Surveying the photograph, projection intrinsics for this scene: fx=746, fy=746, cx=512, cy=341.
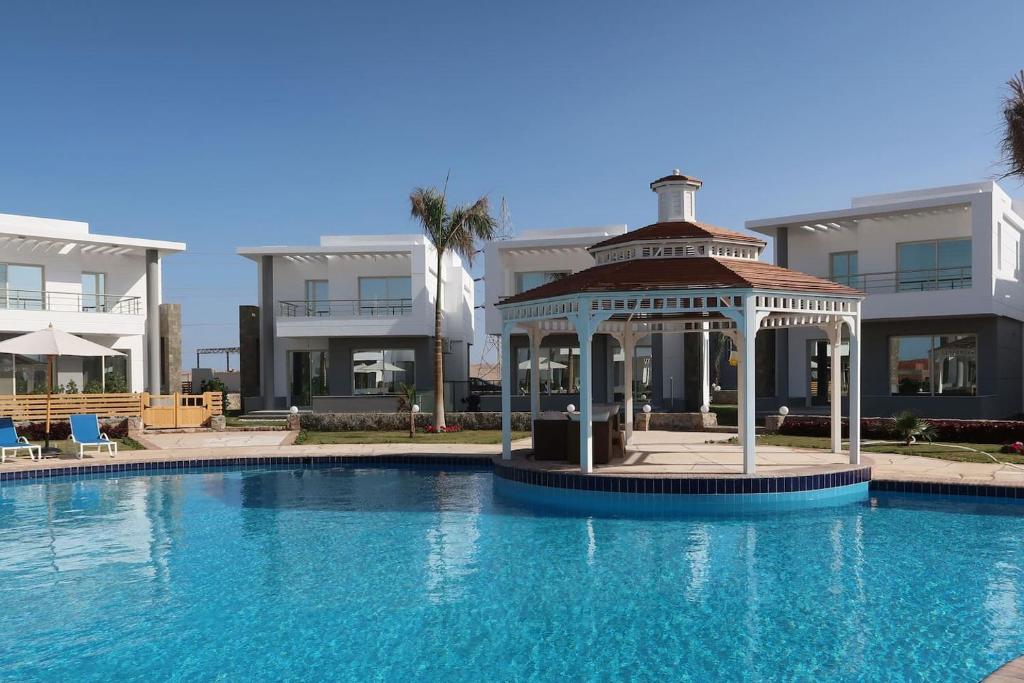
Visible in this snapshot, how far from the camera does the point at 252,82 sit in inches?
941

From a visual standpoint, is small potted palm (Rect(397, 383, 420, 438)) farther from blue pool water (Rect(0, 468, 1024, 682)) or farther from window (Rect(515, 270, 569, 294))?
blue pool water (Rect(0, 468, 1024, 682))

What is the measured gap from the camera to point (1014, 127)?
1998cm

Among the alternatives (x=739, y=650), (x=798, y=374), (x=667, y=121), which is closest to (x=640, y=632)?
(x=739, y=650)

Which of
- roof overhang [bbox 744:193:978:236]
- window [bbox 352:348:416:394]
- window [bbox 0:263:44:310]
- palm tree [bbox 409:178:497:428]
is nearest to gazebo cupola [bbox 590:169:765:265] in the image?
palm tree [bbox 409:178:497:428]

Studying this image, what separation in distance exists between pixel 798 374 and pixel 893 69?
12.2 metres

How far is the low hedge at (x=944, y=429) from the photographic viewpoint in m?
18.5

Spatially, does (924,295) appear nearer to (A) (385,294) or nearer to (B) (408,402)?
(B) (408,402)

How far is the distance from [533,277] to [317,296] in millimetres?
9375

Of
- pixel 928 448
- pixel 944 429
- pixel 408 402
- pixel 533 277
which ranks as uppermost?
pixel 533 277

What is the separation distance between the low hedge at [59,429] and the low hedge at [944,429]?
771 inches

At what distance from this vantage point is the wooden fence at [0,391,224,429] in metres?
23.6

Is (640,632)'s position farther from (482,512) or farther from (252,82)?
(252,82)

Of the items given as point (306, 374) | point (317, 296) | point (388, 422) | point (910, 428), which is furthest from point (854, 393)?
point (306, 374)

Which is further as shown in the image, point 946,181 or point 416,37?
point 946,181
